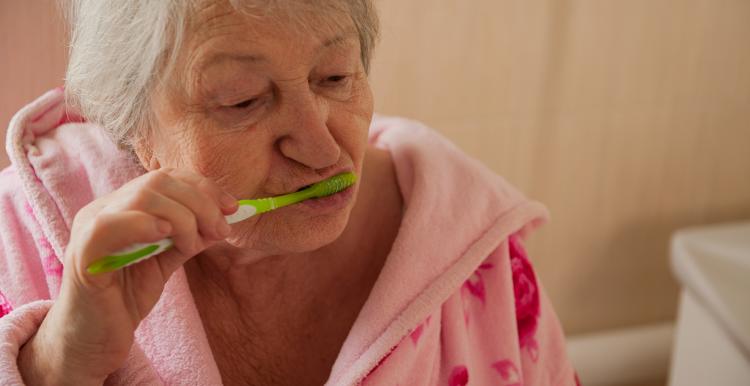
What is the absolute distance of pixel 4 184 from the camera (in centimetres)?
98

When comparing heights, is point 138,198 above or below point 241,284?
above

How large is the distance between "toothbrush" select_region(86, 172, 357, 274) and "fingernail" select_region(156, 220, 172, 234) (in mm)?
16

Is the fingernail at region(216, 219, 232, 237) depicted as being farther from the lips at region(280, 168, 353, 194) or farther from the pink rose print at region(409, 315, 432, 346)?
the pink rose print at region(409, 315, 432, 346)

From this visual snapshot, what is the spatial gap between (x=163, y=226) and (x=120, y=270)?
102 millimetres

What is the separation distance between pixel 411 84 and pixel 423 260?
0.57 m

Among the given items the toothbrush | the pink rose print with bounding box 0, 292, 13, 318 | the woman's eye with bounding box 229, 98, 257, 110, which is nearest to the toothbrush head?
the toothbrush

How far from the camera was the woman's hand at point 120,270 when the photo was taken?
65 cm

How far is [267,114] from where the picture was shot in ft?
2.59

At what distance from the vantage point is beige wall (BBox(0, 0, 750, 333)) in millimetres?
1475

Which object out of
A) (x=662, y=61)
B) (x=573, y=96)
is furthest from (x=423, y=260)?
(x=662, y=61)

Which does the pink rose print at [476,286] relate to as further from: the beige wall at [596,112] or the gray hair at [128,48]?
the beige wall at [596,112]

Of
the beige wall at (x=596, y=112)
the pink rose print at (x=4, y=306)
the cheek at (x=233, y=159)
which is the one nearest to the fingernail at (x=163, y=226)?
the cheek at (x=233, y=159)

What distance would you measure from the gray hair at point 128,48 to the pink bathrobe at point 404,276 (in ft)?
0.34

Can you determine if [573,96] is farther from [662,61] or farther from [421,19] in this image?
[421,19]
